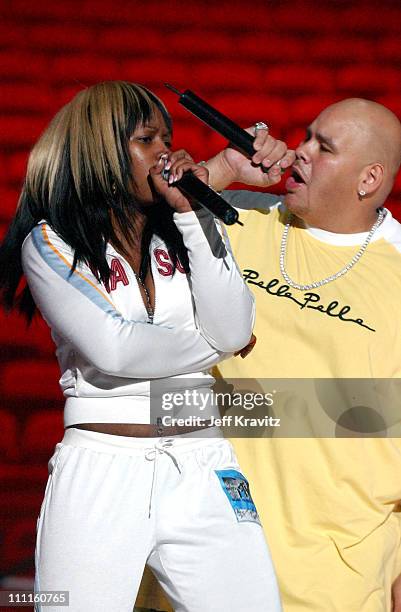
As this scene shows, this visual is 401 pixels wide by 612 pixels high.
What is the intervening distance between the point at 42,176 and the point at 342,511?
822 millimetres

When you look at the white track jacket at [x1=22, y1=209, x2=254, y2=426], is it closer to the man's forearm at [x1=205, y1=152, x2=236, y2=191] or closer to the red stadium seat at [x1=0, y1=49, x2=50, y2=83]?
the man's forearm at [x1=205, y1=152, x2=236, y2=191]

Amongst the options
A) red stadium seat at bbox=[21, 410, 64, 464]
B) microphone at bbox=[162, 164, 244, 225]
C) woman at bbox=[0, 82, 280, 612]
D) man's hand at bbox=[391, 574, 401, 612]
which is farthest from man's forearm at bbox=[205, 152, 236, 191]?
red stadium seat at bbox=[21, 410, 64, 464]

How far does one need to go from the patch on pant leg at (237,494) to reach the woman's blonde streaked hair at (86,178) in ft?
1.01

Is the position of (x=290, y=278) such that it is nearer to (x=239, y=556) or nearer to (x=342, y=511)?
(x=342, y=511)

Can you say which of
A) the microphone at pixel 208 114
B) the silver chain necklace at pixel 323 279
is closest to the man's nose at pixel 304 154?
the silver chain necklace at pixel 323 279

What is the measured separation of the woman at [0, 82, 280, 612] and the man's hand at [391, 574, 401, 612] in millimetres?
584

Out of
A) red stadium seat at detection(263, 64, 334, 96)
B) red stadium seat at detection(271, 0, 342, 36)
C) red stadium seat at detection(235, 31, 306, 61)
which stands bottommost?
red stadium seat at detection(263, 64, 334, 96)

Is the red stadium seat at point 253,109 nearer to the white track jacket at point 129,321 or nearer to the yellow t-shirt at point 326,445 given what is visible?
the yellow t-shirt at point 326,445

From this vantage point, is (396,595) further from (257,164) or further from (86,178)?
(86,178)

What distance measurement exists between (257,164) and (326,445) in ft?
1.80

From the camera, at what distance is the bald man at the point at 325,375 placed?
1751 mm

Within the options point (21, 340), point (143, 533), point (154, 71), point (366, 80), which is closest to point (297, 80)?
point (366, 80)

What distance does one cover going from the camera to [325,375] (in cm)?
182

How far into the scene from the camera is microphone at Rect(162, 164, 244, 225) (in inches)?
48.3
